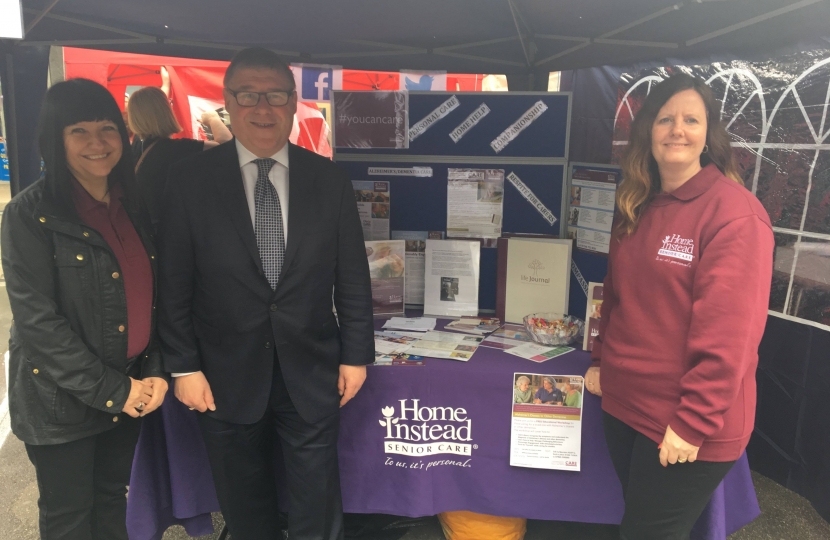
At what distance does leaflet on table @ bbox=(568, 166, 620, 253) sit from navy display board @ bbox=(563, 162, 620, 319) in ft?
0.05

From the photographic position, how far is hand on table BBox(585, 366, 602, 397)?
1543 mm

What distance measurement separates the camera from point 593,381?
155cm

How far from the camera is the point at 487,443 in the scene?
1725 millimetres

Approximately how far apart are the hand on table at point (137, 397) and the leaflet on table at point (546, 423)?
1.05 metres

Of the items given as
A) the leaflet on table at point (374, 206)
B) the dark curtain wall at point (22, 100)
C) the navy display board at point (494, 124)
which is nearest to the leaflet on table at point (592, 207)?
the navy display board at point (494, 124)

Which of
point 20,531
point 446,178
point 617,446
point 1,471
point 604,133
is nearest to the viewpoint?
point 617,446

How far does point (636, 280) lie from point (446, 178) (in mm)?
1135

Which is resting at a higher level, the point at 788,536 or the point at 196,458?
the point at 196,458

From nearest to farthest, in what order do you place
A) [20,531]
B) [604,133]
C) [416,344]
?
[416,344], [20,531], [604,133]

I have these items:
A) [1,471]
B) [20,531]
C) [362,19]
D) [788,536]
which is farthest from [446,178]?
[1,471]

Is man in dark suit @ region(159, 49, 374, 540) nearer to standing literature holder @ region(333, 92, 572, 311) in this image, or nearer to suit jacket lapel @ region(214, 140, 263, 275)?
suit jacket lapel @ region(214, 140, 263, 275)

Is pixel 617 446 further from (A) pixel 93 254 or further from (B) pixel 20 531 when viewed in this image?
(B) pixel 20 531

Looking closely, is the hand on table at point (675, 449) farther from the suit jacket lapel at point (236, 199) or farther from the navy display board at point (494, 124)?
the navy display board at point (494, 124)

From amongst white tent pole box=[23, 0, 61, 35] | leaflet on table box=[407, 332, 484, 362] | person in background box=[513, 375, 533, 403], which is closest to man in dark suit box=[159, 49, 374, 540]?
leaflet on table box=[407, 332, 484, 362]
